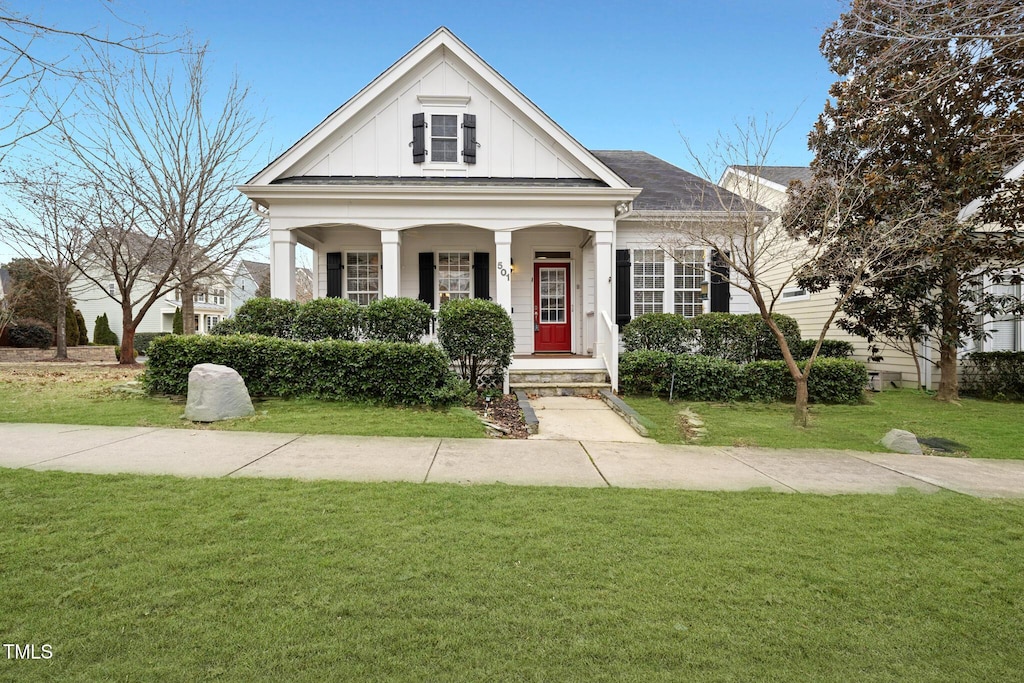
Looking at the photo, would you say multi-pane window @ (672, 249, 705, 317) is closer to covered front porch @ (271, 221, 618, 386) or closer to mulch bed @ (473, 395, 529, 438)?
covered front porch @ (271, 221, 618, 386)

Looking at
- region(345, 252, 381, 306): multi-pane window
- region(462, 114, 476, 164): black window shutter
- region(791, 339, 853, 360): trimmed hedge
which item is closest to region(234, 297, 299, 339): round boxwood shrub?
region(345, 252, 381, 306): multi-pane window

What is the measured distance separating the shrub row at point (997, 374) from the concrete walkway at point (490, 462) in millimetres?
6410

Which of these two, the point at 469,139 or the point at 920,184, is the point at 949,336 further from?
the point at 469,139

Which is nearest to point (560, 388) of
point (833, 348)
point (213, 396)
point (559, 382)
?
point (559, 382)

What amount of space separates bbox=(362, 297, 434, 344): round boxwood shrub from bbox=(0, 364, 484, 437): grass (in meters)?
1.53

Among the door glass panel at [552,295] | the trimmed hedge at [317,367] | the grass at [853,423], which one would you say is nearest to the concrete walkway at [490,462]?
the grass at [853,423]

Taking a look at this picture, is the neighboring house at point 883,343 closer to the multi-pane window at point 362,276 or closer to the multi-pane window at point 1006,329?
the multi-pane window at point 1006,329

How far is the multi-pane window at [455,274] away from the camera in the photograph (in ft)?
39.3

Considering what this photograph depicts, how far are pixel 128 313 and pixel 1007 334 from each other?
76.6 feet

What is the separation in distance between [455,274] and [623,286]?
159 inches

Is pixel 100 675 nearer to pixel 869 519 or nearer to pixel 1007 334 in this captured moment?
pixel 869 519

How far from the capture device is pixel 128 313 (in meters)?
15.2

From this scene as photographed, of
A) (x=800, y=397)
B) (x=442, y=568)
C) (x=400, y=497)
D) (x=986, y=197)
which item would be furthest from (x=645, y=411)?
(x=986, y=197)

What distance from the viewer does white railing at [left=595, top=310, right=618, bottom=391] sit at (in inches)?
364
